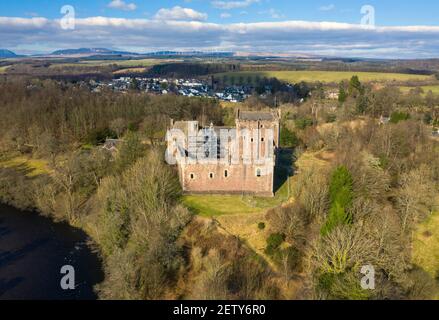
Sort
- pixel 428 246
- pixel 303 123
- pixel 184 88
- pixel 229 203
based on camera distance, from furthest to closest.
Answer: pixel 184 88 < pixel 303 123 < pixel 229 203 < pixel 428 246

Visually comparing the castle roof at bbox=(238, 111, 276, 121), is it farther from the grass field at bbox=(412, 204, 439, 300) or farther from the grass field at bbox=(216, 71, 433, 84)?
the grass field at bbox=(216, 71, 433, 84)

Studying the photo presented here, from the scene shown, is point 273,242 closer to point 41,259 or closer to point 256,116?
point 256,116

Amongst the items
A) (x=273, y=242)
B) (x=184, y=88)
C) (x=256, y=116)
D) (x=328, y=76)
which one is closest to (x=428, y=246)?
(x=273, y=242)

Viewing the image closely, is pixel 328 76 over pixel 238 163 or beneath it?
over

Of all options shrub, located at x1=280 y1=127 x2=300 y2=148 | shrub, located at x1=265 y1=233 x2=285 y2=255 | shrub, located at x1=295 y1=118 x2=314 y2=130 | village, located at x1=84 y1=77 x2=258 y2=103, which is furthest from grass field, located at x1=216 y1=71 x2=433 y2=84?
shrub, located at x1=265 y1=233 x2=285 y2=255

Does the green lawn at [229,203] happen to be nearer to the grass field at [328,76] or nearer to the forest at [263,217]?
the forest at [263,217]

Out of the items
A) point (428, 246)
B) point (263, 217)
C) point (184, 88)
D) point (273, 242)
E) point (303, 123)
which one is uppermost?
point (184, 88)
